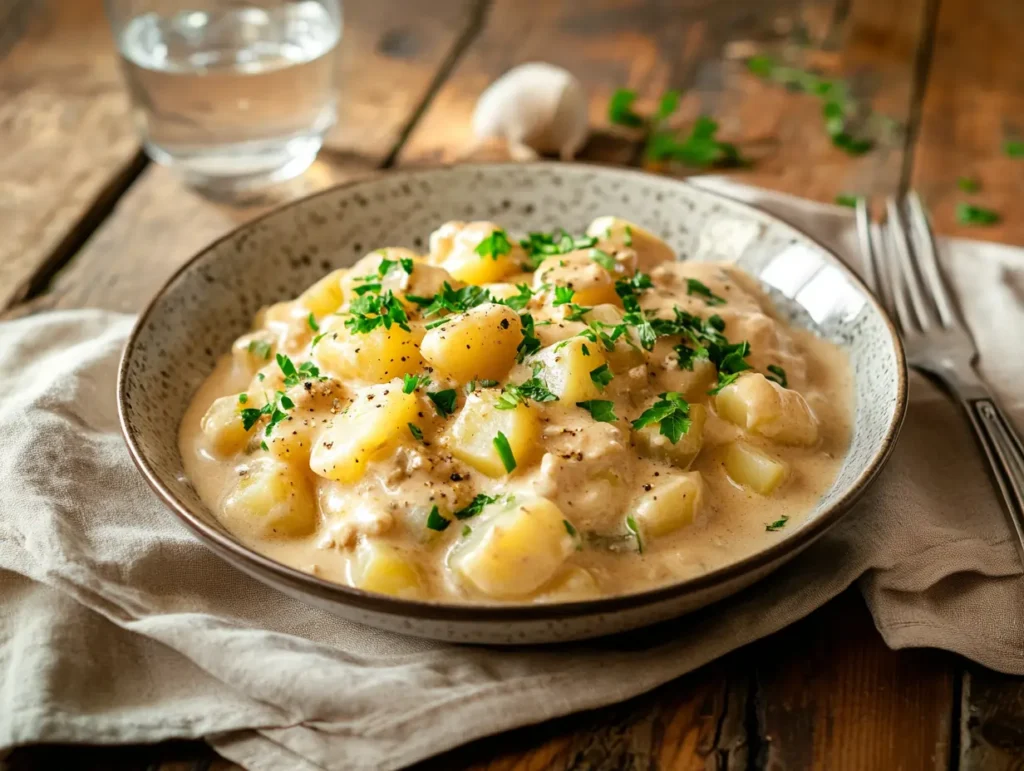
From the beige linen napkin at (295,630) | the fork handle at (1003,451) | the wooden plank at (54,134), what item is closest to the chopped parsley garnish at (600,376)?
the beige linen napkin at (295,630)

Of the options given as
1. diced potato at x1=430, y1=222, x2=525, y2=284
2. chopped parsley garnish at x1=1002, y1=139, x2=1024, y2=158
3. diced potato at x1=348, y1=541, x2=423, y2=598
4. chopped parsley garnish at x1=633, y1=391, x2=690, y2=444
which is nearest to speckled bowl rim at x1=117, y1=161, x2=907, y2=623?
diced potato at x1=348, y1=541, x2=423, y2=598

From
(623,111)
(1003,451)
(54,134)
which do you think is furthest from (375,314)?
(54,134)

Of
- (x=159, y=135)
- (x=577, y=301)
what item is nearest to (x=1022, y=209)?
(x=577, y=301)

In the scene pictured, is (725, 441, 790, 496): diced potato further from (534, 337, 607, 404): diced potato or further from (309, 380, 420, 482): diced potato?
(309, 380, 420, 482): diced potato

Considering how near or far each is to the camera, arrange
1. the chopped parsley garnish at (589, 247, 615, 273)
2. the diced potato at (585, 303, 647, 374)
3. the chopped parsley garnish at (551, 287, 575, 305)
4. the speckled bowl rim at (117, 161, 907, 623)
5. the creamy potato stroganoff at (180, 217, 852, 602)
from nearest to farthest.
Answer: the speckled bowl rim at (117, 161, 907, 623) → the creamy potato stroganoff at (180, 217, 852, 602) → the diced potato at (585, 303, 647, 374) → the chopped parsley garnish at (551, 287, 575, 305) → the chopped parsley garnish at (589, 247, 615, 273)

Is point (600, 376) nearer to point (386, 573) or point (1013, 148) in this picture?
point (386, 573)
